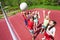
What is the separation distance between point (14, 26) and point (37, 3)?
969 mm

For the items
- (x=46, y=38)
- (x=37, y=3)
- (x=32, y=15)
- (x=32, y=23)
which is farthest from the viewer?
(x=37, y=3)

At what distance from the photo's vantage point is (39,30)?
18.9 ft

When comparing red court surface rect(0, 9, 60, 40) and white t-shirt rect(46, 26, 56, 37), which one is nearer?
white t-shirt rect(46, 26, 56, 37)

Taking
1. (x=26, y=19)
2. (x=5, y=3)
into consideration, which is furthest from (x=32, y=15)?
(x=5, y=3)

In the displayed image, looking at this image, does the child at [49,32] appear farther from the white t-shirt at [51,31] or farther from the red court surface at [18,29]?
the red court surface at [18,29]

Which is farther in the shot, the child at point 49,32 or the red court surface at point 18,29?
the red court surface at point 18,29

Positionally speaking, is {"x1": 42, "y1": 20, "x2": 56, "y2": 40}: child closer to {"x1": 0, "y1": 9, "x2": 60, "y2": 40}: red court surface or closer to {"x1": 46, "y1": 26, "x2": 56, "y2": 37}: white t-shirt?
{"x1": 46, "y1": 26, "x2": 56, "y2": 37}: white t-shirt

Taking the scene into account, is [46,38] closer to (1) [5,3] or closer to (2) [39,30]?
(2) [39,30]

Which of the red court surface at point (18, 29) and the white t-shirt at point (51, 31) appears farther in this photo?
the red court surface at point (18, 29)

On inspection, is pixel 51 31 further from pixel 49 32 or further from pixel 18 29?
pixel 18 29

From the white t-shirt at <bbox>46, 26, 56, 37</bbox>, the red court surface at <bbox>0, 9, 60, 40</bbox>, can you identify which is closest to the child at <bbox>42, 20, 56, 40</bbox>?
the white t-shirt at <bbox>46, 26, 56, 37</bbox>

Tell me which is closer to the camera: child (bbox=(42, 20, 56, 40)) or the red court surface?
child (bbox=(42, 20, 56, 40))

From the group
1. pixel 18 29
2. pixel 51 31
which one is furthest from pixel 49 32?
pixel 18 29

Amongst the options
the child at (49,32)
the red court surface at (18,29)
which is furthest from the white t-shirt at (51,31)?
the red court surface at (18,29)
